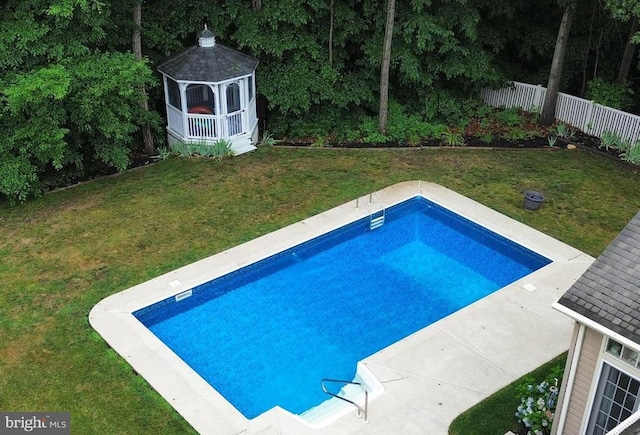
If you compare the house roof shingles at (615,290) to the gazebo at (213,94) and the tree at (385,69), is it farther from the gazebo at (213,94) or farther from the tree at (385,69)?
the gazebo at (213,94)

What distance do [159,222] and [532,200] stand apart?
8533 mm

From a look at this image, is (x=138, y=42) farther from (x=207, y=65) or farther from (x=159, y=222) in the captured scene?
(x=159, y=222)

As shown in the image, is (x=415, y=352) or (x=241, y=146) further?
(x=241, y=146)

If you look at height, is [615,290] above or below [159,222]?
above

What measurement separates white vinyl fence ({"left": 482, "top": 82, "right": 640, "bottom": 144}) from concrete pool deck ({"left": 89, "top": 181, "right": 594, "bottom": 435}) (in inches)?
239

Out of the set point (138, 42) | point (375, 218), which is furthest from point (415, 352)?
point (138, 42)

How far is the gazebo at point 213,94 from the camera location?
18023 millimetres

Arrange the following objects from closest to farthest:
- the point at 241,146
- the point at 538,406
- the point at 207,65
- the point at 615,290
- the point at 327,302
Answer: the point at 615,290
the point at 538,406
the point at 327,302
the point at 207,65
the point at 241,146

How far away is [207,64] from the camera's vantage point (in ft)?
59.2

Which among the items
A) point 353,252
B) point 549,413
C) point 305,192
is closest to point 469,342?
point 549,413

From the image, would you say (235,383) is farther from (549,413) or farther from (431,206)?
(431,206)

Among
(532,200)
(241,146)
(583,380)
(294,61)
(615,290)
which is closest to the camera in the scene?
(615,290)

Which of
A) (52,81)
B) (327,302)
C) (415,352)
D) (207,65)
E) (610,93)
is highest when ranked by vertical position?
(52,81)

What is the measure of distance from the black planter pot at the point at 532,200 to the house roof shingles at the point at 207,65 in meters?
7.91
